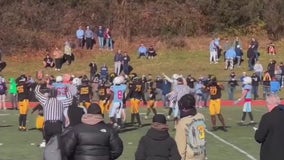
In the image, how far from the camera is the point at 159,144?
8305 millimetres

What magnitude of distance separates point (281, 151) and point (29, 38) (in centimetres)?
4235

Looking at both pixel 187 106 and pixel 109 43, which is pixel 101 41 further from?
pixel 187 106

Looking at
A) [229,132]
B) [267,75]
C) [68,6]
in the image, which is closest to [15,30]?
[68,6]

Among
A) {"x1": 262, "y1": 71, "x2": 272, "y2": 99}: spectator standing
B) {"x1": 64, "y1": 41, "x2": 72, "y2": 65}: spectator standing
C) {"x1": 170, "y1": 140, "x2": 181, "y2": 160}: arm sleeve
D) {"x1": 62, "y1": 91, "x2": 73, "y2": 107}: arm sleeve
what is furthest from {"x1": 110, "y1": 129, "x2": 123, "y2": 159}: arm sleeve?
{"x1": 64, "y1": 41, "x2": 72, "y2": 65}: spectator standing

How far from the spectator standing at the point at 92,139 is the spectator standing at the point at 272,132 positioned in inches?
74.1

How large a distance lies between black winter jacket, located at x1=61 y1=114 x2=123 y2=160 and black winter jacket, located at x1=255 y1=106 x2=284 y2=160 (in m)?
1.89

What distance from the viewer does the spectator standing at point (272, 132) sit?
350 inches

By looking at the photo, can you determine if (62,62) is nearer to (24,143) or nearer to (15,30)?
(15,30)

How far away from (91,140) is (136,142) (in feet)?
35.8

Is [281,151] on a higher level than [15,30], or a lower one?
lower

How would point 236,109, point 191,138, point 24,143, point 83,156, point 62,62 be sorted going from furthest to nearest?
point 62,62 → point 236,109 → point 24,143 → point 191,138 → point 83,156

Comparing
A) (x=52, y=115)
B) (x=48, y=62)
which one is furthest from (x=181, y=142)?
(x=48, y=62)

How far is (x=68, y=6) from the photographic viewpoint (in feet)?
180

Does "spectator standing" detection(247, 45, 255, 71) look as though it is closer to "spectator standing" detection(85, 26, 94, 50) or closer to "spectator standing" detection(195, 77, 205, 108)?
"spectator standing" detection(85, 26, 94, 50)
